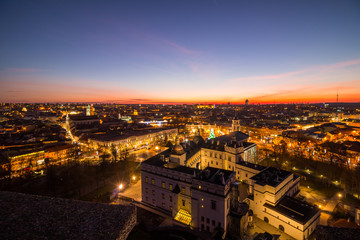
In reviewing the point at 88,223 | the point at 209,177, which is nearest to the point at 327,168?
the point at 209,177

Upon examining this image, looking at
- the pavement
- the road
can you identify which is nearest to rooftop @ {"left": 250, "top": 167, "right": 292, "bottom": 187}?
the pavement

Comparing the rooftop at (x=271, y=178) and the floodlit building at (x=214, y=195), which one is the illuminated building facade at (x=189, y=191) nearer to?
the floodlit building at (x=214, y=195)

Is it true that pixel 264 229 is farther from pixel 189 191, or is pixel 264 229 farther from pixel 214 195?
pixel 189 191

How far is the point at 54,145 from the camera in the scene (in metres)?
54.7

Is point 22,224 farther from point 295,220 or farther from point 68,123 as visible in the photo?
point 68,123

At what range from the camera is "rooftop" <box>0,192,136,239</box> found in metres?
10.2

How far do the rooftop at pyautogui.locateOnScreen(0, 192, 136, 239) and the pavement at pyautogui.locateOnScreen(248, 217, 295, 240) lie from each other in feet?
57.1

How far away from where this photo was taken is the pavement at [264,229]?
21656 mm

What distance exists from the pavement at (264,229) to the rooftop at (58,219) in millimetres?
17419

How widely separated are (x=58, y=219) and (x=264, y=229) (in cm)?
2381

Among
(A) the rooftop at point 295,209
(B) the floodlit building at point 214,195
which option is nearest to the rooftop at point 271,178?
(B) the floodlit building at point 214,195

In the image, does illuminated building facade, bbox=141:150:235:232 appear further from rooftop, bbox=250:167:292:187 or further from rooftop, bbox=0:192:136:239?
rooftop, bbox=0:192:136:239

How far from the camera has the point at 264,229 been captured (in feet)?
75.2

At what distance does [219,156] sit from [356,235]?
27890mm
